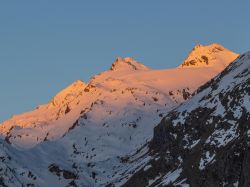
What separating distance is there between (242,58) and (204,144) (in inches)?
2341

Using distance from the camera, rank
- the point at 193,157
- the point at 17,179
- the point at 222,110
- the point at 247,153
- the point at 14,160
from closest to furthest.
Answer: the point at 247,153
the point at 193,157
the point at 222,110
the point at 17,179
the point at 14,160

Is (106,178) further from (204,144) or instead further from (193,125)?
(204,144)

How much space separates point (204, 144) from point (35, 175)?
66.3m

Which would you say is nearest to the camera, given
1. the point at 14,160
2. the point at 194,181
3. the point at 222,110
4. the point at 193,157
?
the point at 194,181

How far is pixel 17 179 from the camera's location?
181 meters

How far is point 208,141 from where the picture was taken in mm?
138875

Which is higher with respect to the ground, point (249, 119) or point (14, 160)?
point (14, 160)

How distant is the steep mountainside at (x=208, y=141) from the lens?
12075 centimetres

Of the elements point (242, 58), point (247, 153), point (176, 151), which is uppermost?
point (242, 58)

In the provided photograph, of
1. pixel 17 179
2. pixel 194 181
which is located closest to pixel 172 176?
pixel 194 181

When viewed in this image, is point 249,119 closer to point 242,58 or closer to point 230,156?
point 230,156

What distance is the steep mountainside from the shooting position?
396 ft

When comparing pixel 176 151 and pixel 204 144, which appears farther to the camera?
pixel 176 151

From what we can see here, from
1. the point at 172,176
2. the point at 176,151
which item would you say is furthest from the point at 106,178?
the point at 172,176
